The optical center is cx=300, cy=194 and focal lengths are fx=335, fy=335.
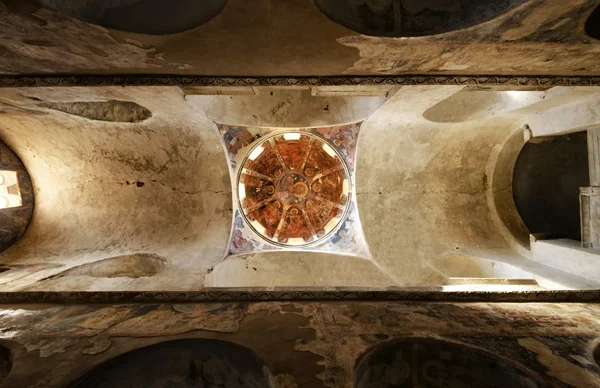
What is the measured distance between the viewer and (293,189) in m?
10.2

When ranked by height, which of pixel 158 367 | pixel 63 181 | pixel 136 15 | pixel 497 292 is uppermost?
pixel 136 15

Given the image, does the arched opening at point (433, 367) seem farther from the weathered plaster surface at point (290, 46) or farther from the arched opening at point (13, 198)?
the arched opening at point (13, 198)

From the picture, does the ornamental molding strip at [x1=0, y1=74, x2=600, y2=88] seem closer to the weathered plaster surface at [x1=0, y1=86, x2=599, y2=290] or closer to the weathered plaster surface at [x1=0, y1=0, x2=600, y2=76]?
the weathered plaster surface at [x1=0, y1=0, x2=600, y2=76]

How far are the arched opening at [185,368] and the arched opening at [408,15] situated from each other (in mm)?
3615

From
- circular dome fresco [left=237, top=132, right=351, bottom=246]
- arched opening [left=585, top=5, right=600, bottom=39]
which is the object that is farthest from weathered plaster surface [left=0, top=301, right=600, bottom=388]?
circular dome fresco [left=237, top=132, right=351, bottom=246]

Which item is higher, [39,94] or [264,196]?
[39,94]

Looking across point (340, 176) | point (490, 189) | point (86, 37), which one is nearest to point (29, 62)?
point (86, 37)

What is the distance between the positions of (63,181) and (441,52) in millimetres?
7931

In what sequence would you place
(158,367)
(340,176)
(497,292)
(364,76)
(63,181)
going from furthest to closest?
(340,176)
(63,181)
(497,292)
(364,76)
(158,367)

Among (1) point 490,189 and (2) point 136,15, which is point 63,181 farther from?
(1) point 490,189

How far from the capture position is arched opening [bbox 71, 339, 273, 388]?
3361 millimetres

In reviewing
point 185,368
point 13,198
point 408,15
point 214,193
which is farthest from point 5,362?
point 408,15

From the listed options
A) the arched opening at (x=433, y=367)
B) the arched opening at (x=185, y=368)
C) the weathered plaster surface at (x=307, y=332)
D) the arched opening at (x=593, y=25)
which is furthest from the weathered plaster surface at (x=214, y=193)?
the arched opening at (x=433, y=367)

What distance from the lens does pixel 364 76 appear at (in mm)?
4152
